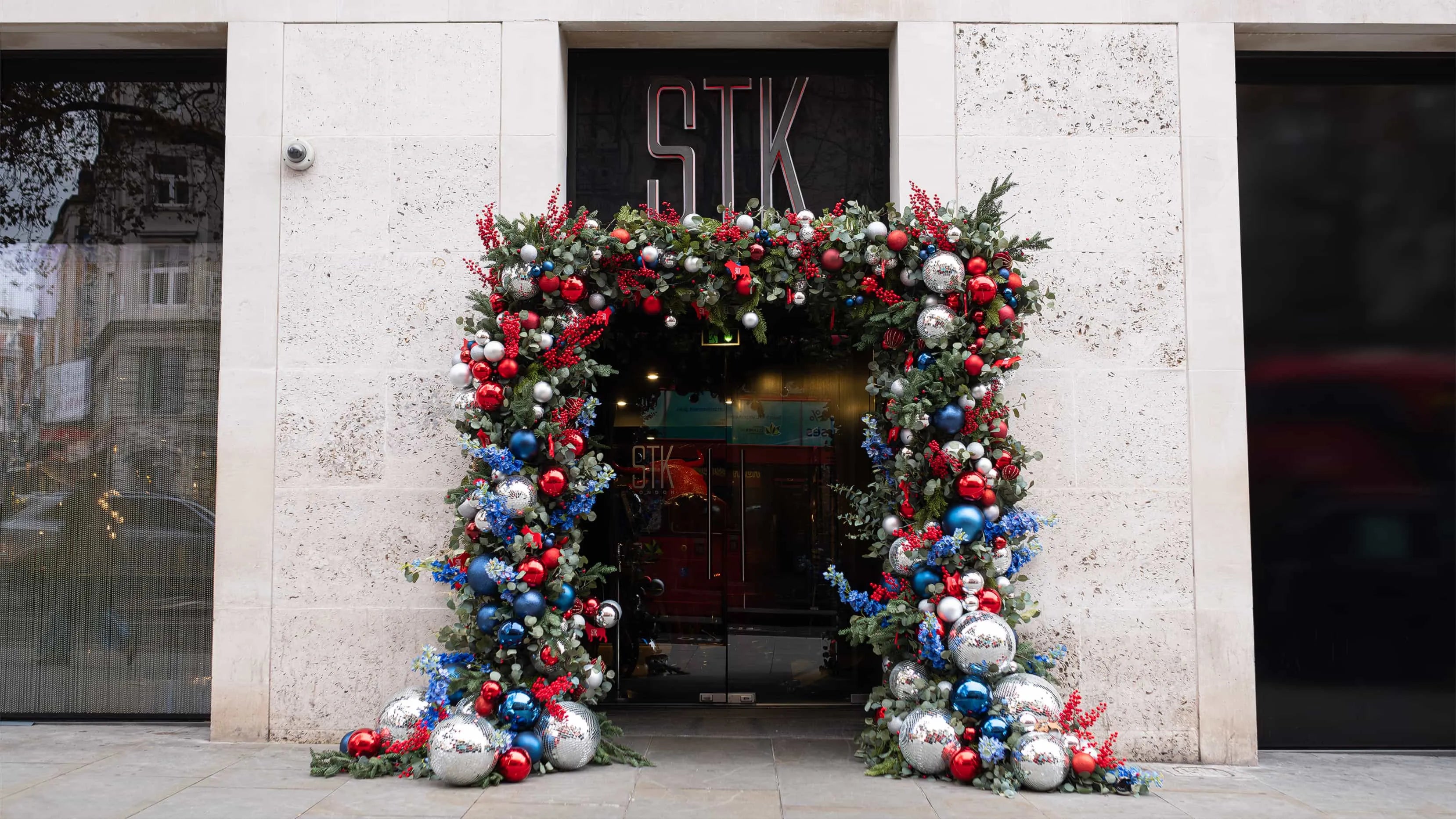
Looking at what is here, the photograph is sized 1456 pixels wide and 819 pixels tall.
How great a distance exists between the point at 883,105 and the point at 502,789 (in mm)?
5531

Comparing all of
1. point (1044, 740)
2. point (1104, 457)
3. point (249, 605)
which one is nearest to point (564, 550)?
point (249, 605)

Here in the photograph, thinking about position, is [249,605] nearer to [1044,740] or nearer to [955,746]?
[955,746]

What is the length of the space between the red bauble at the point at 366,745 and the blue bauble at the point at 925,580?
3.42 meters

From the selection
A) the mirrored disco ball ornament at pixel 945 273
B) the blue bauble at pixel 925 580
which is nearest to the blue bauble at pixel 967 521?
the blue bauble at pixel 925 580

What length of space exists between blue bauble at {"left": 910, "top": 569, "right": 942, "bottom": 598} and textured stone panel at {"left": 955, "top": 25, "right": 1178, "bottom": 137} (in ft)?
10.3

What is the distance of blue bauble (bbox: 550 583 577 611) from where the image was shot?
218 inches

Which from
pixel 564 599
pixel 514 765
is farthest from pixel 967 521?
pixel 514 765

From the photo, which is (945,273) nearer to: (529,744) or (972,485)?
(972,485)

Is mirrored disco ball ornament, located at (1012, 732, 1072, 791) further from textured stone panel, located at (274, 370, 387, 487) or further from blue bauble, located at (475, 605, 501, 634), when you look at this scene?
textured stone panel, located at (274, 370, 387, 487)

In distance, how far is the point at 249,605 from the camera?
6418 millimetres

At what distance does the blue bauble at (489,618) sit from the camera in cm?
542

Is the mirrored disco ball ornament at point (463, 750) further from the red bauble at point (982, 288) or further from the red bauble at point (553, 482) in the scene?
the red bauble at point (982, 288)

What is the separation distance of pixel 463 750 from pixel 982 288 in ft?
13.4

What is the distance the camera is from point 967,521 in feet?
18.2
